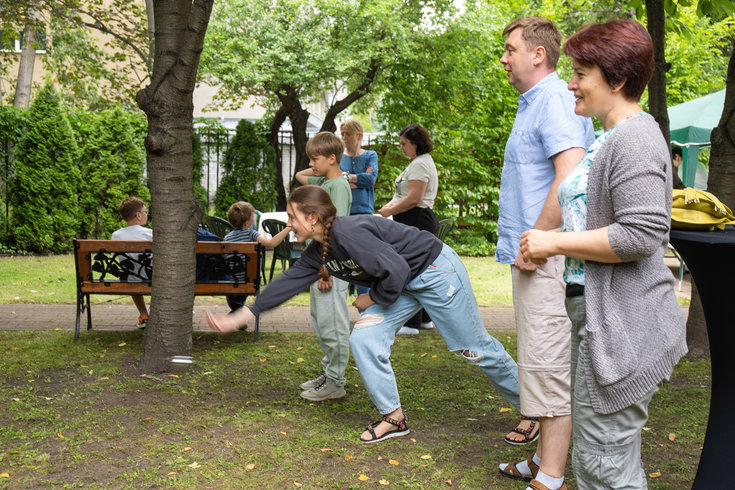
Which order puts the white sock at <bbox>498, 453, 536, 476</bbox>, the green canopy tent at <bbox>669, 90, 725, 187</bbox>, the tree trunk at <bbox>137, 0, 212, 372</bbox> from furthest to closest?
the green canopy tent at <bbox>669, 90, 725, 187</bbox> < the tree trunk at <bbox>137, 0, 212, 372</bbox> < the white sock at <bbox>498, 453, 536, 476</bbox>

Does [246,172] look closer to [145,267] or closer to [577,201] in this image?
[145,267]

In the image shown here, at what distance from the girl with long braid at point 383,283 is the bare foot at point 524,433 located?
256 millimetres

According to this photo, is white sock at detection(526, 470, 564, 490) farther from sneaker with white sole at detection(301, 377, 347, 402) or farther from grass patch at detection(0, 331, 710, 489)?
sneaker with white sole at detection(301, 377, 347, 402)

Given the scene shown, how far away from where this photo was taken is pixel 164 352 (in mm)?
5465

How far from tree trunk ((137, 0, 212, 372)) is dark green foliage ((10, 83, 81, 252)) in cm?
879

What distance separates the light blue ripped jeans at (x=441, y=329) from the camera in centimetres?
394

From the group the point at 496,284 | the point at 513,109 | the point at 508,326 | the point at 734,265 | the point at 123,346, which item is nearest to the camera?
the point at 734,265

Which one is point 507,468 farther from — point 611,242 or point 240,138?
point 240,138

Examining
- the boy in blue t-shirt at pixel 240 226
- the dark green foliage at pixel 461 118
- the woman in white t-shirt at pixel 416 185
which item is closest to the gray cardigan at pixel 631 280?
the woman in white t-shirt at pixel 416 185

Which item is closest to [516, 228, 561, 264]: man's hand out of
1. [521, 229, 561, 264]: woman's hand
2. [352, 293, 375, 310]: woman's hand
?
[521, 229, 561, 264]: woman's hand

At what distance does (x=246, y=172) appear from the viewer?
15.7 meters

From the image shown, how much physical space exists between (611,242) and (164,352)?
4138 millimetres

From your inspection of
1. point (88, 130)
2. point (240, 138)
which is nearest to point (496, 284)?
point (240, 138)

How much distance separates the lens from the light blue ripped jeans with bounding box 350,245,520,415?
3.94m
